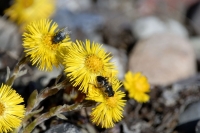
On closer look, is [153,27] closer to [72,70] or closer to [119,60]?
[119,60]

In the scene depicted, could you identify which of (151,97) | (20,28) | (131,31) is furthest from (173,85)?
(20,28)

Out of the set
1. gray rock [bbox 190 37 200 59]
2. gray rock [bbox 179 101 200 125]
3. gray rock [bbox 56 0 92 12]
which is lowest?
gray rock [bbox 179 101 200 125]

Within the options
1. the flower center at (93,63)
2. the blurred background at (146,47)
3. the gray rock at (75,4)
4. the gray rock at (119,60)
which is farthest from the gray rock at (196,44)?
the flower center at (93,63)

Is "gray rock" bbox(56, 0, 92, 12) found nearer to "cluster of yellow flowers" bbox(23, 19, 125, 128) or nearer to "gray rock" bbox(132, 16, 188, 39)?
"gray rock" bbox(132, 16, 188, 39)

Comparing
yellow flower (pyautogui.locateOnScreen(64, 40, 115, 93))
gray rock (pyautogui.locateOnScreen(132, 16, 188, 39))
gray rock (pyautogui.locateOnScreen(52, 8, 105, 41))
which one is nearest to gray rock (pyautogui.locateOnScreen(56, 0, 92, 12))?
gray rock (pyautogui.locateOnScreen(52, 8, 105, 41))

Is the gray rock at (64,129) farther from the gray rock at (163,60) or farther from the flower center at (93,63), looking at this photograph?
the gray rock at (163,60)

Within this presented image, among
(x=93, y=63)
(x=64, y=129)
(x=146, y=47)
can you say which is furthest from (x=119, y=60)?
(x=93, y=63)
